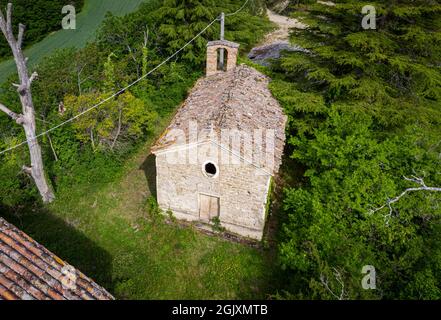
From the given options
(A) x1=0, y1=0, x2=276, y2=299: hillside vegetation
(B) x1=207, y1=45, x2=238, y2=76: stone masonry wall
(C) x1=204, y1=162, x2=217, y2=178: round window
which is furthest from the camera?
(B) x1=207, y1=45, x2=238, y2=76: stone masonry wall

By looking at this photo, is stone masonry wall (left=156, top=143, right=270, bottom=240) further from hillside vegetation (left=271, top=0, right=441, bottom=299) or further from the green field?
the green field

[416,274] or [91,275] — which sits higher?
[416,274]

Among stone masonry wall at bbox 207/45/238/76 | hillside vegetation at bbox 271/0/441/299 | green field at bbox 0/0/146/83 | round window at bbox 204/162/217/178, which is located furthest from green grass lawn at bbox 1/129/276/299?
green field at bbox 0/0/146/83

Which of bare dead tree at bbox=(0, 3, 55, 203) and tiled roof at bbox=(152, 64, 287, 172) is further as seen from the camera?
tiled roof at bbox=(152, 64, 287, 172)

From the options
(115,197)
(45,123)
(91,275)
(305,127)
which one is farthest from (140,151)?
(305,127)

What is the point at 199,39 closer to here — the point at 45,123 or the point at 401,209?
the point at 45,123

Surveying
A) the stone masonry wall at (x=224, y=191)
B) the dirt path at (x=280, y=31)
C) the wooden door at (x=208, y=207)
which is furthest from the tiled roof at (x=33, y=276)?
the dirt path at (x=280, y=31)

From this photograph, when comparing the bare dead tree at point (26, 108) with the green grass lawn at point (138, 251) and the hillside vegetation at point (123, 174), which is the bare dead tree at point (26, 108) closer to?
the hillside vegetation at point (123, 174)
